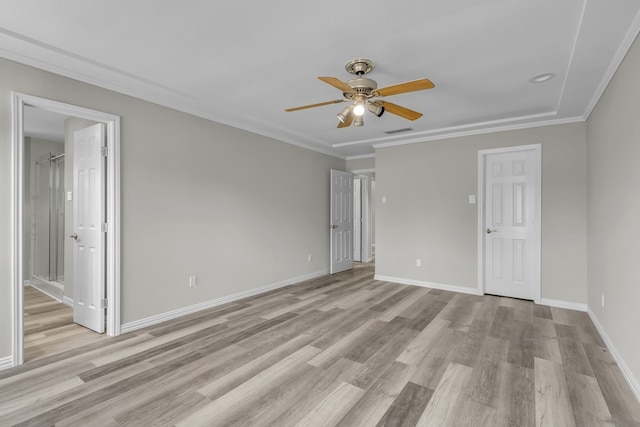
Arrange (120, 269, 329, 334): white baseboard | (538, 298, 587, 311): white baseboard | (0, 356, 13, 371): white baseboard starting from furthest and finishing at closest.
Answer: (538, 298, 587, 311): white baseboard
(120, 269, 329, 334): white baseboard
(0, 356, 13, 371): white baseboard

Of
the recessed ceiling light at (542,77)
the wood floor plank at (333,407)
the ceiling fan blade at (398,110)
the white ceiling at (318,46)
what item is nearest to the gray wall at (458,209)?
the white ceiling at (318,46)

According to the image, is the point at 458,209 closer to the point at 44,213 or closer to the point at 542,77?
the point at 542,77

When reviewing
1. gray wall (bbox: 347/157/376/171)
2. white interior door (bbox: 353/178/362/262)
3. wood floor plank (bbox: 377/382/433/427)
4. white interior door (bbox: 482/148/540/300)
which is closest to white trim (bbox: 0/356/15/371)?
wood floor plank (bbox: 377/382/433/427)

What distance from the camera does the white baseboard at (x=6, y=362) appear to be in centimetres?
246

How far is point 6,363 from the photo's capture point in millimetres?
2482

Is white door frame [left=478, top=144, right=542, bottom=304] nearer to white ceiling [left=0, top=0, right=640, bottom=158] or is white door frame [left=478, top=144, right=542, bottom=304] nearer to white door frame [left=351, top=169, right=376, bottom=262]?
white ceiling [left=0, top=0, right=640, bottom=158]

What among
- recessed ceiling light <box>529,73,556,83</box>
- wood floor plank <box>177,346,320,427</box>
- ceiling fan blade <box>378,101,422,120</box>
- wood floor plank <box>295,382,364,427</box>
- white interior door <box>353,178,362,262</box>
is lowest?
wood floor plank <box>295,382,364,427</box>

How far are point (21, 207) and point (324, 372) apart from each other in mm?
2759

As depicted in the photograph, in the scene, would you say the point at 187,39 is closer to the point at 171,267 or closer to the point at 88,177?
the point at 88,177

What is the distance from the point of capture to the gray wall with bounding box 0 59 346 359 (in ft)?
8.88

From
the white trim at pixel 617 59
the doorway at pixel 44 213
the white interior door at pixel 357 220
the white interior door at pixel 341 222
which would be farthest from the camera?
the white interior door at pixel 357 220

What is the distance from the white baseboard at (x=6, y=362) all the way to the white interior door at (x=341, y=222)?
462 centimetres

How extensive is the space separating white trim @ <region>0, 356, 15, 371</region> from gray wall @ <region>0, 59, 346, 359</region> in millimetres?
43

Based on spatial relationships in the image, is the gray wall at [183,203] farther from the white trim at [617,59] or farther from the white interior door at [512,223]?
the white trim at [617,59]
